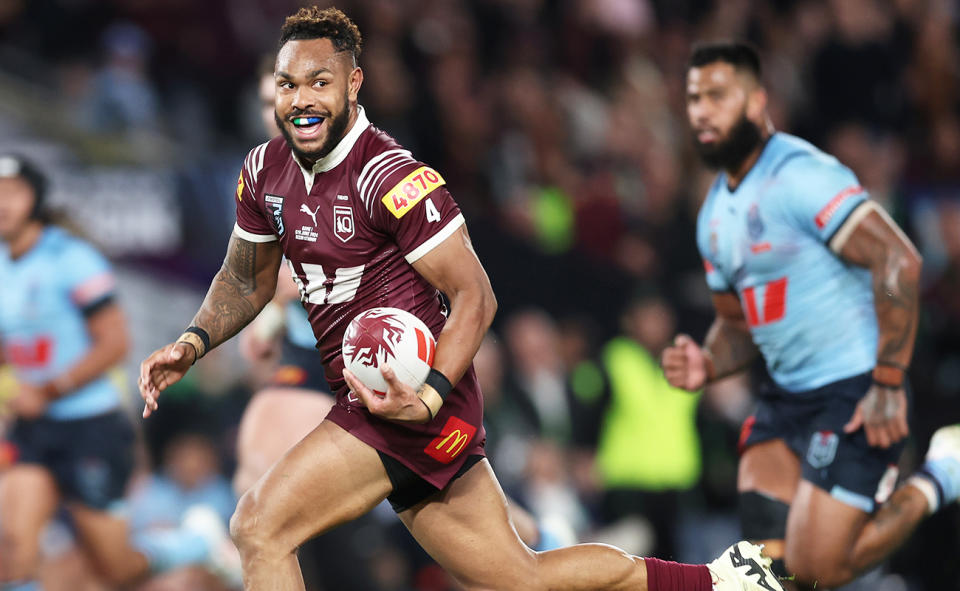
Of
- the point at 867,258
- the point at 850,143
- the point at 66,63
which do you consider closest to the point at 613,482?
the point at 850,143

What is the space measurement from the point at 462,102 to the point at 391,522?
426 centimetres

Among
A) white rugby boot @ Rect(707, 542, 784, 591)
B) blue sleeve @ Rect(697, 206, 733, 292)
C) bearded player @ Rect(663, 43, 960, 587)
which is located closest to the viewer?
white rugby boot @ Rect(707, 542, 784, 591)

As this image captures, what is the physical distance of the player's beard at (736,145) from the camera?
6.11 metres

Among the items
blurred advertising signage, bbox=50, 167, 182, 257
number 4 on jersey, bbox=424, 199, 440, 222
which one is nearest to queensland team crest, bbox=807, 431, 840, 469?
number 4 on jersey, bbox=424, 199, 440, 222

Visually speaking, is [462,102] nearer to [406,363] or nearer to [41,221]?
[41,221]

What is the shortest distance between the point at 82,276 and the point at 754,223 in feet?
13.5

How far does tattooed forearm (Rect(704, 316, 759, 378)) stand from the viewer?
639cm

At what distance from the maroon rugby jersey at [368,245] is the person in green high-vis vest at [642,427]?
5.36 metres

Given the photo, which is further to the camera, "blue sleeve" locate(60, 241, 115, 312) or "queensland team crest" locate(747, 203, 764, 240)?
"blue sleeve" locate(60, 241, 115, 312)

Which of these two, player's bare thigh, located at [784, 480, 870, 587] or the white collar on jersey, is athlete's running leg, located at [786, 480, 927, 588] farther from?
the white collar on jersey

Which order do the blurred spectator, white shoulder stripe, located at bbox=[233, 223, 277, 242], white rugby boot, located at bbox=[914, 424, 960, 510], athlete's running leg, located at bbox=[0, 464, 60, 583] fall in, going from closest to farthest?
white shoulder stripe, located at bbox=[233, 223, 277, 242] < white rugby boot, located at bbox=[914, 424, 960, 510] < athlete's running leg, located at bbox=[0, 464, 60, 583] < the blurred spectator

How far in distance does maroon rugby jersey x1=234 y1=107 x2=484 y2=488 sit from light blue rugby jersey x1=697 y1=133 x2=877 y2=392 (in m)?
1.85

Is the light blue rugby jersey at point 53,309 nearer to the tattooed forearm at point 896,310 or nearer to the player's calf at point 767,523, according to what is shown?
the player's calf at point 767,523

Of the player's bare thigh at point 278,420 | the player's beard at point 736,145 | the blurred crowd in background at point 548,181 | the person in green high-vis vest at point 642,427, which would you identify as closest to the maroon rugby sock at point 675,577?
the player's beard at point 736,145
